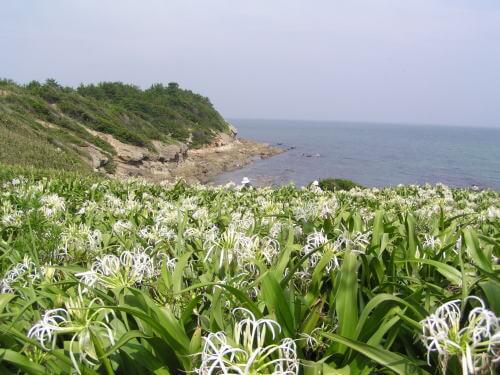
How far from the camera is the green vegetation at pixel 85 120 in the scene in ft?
83.6

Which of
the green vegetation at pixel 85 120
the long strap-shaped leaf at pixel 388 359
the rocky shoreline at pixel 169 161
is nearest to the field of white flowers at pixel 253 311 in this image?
the long strap-shaped leaf at pixel 388 359

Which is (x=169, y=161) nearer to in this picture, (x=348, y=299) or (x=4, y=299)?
(x=4, y=299)

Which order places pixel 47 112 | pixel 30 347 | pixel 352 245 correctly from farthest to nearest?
pixel 47 112, pixel 352 245, pixel 30 347

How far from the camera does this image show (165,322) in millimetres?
1298

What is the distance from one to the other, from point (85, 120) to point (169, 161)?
341 inches

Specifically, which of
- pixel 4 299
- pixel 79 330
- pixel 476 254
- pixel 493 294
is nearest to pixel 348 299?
pixel 493 294

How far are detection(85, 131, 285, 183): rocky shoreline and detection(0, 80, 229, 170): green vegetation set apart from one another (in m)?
1.05

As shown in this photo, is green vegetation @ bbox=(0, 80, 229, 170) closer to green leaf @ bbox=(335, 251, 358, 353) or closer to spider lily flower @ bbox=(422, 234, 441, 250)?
spider lily flower @ bbox=(422, 234, 441, 250)

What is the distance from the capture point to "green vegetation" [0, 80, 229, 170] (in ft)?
83.6

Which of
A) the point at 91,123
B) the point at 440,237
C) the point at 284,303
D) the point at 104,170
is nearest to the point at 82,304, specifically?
the point at 284,303

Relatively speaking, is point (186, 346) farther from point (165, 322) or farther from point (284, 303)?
point (284, 303)

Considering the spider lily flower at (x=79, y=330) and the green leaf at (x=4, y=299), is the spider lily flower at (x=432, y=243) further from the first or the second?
the green leaf at (x=4, y=299)

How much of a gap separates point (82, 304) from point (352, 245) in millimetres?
1159

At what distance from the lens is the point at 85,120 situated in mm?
40438
